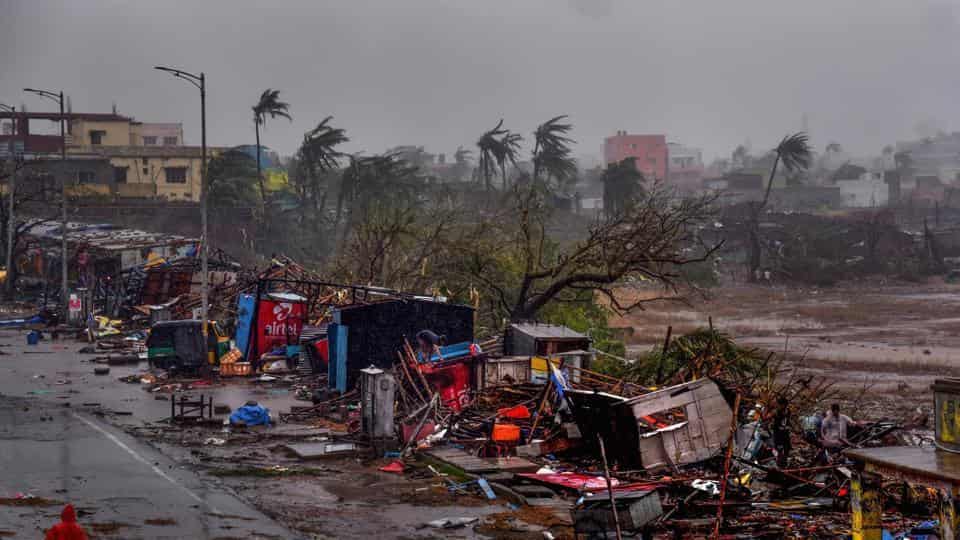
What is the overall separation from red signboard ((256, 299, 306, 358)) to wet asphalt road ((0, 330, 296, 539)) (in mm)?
4659

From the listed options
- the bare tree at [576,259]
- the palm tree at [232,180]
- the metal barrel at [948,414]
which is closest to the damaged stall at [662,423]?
the metal barrel at [948,414]

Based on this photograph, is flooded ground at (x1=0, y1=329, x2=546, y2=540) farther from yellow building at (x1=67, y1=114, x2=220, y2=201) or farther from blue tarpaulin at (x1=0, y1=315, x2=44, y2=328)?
yellow building at (x1=67, y1=114, x2=220, y2=201)

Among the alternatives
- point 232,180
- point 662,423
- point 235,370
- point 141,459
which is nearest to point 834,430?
point 662,423

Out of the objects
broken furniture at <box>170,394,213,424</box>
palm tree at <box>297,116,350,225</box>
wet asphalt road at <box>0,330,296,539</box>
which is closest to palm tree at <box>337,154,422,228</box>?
palm tree at <box>297,116,350,225</box>

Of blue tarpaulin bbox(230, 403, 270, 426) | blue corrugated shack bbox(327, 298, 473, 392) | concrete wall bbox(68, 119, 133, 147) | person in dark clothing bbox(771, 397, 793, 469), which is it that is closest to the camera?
person in dark clothing bbox(771, 397, 793, 469)

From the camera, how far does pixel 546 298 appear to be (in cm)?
3114

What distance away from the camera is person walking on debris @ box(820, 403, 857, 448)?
17891mm

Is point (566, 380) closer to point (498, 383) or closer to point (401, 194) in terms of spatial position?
point (498, 383)

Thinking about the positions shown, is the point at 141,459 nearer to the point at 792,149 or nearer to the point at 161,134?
the point at 792,149

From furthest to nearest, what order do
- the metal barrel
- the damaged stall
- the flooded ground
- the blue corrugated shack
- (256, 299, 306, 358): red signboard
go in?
1. (256, 299, 306, 358): red signboard
2. the blue corrugated shack
3. the damaged stall
4. the flooded ground
5. the metal barrel

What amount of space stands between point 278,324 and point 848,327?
27572 mm

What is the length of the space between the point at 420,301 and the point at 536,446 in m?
8.19

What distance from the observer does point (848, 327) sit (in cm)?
4888

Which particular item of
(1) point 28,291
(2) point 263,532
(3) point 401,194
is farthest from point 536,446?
(3) point 401,194
